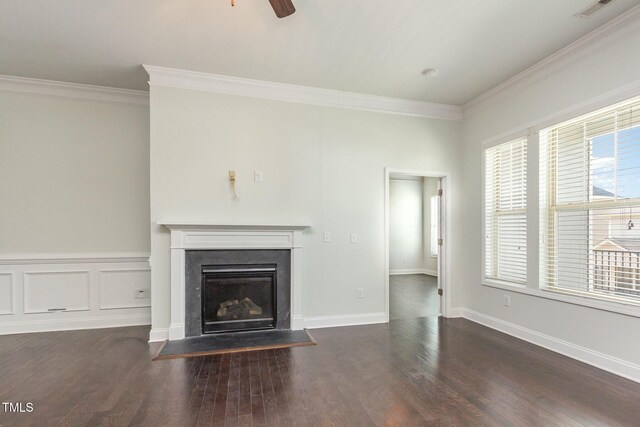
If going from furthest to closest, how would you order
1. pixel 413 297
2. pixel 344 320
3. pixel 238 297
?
1. pixel 413 297
2. pixel 344 320
3. pixel 238 297

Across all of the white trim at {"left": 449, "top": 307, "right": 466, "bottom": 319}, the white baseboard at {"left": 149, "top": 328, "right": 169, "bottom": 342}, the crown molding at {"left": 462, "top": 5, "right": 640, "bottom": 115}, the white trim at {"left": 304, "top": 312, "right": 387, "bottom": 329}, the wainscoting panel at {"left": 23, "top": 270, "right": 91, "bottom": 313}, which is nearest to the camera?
the crown molding at {"left": 462, "top": 5, "right": 640, "bottom": 115}

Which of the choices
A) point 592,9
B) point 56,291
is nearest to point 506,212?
point 592,9

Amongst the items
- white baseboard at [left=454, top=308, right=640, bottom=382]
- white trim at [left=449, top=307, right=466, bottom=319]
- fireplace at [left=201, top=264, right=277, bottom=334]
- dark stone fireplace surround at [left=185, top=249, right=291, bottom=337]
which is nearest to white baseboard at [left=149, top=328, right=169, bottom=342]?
dark stone fireplace surround at [left=185, top=249, right=291, bottom=337]

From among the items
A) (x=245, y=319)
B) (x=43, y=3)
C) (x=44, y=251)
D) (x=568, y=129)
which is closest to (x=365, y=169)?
(x=568, y=129)

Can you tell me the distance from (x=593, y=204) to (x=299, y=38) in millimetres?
3076

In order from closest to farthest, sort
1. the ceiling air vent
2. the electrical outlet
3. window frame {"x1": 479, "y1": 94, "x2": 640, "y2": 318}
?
the ceiling air vent
window frame {"x1": 479, "y1": 94, "x2": 640, "y2": 318}
the electrical outlet

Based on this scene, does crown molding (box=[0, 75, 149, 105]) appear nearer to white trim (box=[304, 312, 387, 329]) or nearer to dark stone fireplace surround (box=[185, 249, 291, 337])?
dark stone fireplace surround (box=[185, 249, 291, 337])

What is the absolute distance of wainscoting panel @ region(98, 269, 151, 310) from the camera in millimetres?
3764

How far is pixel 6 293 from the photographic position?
3496 millimetres

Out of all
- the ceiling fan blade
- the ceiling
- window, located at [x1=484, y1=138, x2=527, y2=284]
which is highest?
the ceiling

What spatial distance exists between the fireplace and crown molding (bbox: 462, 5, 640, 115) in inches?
137

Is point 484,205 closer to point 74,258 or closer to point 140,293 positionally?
point 140,293

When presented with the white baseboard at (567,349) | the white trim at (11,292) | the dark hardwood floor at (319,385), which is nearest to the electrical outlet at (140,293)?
the dark hardwood floor at (319,385)

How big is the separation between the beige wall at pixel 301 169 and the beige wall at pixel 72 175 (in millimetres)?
838
